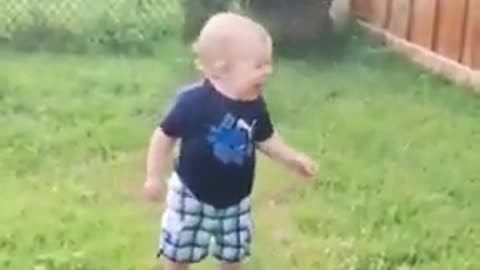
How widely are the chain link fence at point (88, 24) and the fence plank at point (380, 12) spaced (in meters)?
1.30

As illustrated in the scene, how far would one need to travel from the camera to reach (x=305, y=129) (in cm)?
646

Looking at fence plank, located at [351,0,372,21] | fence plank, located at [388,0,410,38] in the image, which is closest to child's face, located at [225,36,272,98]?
fence plank, located at [388,0,410,38]

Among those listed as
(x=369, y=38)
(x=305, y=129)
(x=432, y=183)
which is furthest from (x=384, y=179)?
(x=369, y=38)

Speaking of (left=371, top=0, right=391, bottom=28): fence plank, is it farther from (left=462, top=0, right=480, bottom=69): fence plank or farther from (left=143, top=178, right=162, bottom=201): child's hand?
(left=143, top=178, right=162, bottom=201): child's hand

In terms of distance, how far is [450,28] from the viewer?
309 inches

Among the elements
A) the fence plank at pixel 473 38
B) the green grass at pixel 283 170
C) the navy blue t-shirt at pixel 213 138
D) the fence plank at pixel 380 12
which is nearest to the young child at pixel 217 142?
the navy blue t-shirt at pixel 213 138

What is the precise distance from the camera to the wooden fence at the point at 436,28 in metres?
7.62

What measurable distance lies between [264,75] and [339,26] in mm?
4832

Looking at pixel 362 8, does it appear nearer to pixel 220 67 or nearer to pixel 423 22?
pixel 423 22

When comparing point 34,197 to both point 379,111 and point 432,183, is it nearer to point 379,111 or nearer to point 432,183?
point 432,183

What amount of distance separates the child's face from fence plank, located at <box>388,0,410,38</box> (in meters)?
4.58

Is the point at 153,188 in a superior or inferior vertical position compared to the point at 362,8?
superior

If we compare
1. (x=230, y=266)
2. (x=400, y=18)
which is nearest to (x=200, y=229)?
(x=230, y=266)

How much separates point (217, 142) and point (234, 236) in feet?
1.14
